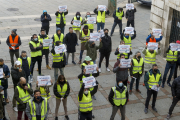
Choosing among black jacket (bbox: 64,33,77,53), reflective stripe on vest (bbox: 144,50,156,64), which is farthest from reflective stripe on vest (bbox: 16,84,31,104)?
reflective stripe on vest (bbox: 144,50,156,64)

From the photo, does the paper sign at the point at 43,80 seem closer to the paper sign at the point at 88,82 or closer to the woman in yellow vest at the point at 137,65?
the paper sign at the point at 88,82

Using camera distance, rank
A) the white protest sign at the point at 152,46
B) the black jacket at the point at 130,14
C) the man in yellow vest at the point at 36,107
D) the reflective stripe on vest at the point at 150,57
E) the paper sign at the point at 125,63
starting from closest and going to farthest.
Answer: the man in yellow vest at the point at 36,107 < the paper sign at the point at 125,63 < the white protest sign at the point at 152,46 < the reflective stripe on vest at the point at 150,57 < the black jacket at the point at 130,14

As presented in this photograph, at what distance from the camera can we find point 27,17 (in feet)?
62.7

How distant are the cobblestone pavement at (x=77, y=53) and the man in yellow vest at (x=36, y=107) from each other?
1.61 meters

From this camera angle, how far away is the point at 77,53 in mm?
13750

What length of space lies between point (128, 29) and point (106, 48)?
49.3 inches

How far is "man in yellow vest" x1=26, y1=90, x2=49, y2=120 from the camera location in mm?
6945

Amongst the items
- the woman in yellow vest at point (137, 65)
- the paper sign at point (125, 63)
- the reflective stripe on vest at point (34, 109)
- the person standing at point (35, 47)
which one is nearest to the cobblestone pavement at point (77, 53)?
the woman in yellow vest at point (137, 65)

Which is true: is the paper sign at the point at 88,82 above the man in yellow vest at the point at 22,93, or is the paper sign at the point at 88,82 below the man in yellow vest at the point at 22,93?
above

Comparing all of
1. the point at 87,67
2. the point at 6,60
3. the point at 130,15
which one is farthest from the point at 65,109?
the point at 130,15

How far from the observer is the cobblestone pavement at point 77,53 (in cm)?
903

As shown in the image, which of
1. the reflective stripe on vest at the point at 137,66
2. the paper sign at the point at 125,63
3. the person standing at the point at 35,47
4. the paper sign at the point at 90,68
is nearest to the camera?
the paper sign at the point at 90,68

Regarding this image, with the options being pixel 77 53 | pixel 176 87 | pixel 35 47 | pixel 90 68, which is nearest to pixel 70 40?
pixel 35 47

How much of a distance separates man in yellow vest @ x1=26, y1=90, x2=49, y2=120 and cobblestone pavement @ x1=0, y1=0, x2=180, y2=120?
5.30 ft
